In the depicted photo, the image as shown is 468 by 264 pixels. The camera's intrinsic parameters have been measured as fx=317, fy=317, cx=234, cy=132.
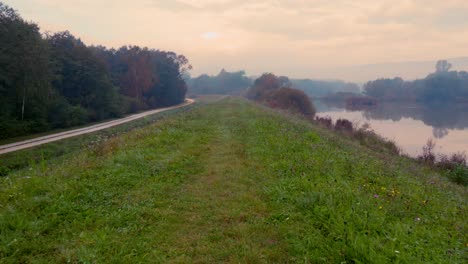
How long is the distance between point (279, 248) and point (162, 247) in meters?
2.15

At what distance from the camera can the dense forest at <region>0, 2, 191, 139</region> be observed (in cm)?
3212

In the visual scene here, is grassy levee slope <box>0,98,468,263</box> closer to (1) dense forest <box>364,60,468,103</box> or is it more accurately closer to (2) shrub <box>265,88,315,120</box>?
(2) shrub <box>265,88,315,120</box>

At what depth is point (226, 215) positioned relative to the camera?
7.21 m

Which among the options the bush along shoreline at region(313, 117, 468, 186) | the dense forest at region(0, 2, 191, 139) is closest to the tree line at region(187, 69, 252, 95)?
the dense forest at region(0, 2, 191, 139)

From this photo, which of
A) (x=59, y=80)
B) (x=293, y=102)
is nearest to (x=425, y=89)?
(x=293, y=102)

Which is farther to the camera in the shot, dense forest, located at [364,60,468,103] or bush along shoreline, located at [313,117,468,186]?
dense forest, located at [364,60,468,103]

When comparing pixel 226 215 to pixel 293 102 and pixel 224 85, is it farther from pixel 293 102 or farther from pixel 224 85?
pixel 224 85

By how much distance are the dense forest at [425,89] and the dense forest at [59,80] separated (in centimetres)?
11103

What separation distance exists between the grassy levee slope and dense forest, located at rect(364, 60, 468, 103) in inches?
5480

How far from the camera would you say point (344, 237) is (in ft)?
18.4

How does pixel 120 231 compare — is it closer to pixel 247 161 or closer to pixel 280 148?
pixel 247 161

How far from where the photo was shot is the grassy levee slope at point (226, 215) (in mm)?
5457

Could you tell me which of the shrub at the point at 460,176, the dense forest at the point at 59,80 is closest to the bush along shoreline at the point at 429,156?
the shrub at the point at 460,176

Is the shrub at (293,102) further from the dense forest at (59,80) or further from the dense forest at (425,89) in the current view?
the dense forest at (425,89)
